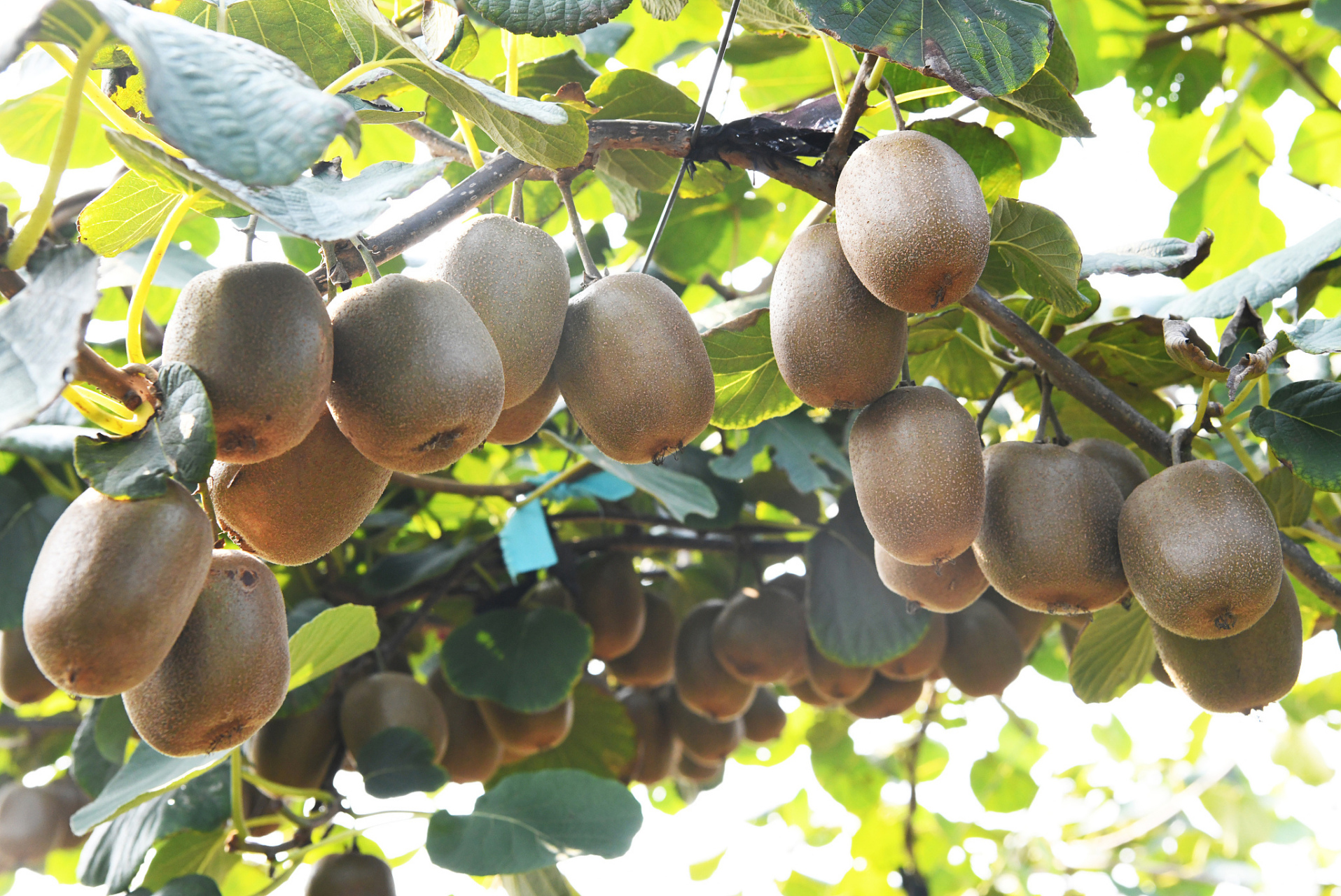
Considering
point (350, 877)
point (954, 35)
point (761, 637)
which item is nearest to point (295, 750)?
point (350, 877)

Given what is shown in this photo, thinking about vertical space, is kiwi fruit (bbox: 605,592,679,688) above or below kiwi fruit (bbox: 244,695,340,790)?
below

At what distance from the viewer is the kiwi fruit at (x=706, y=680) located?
4.97 feet

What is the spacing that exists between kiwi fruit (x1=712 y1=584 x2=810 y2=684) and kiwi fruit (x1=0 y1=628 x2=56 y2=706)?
3.28 feet

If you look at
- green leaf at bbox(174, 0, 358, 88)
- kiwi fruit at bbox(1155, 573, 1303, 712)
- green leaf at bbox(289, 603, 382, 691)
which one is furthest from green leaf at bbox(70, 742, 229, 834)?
kiwi fruit at bbox(1155, 573, 1303, 712)

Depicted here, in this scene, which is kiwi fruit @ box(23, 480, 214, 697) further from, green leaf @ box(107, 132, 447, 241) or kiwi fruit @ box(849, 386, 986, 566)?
kiwi fruit @ box(849, 386, 986, 566)

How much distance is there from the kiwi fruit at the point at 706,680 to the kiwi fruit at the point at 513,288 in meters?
0.94

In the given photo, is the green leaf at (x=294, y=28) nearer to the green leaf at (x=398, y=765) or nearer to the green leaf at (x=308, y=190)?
the green leaf at (x=308, y=190)

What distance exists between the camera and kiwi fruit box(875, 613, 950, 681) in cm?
141

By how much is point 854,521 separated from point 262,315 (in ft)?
3.66

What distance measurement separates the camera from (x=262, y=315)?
499 millimetres

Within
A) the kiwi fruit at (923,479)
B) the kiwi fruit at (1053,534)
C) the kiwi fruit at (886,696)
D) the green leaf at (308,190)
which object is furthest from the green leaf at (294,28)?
the kiwi fruit at (886,696)

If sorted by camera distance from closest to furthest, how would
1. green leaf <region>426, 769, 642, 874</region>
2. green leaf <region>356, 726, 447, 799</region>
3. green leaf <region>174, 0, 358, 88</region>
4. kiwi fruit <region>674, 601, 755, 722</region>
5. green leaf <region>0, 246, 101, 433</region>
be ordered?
green leaf <region>0, 246, 101, 433</region>, green leaf <region>174, 0, 358, 88</region>, green leaf <region>426, 769, 642, 874</region>, green leaf <region>356, 726, 447, 799</region>, kiwi fruit <region>674, 601, 755, 722</region>

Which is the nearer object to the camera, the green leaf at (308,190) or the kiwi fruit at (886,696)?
the green leaf at (308,190)

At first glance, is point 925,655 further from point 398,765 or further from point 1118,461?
point 398,765
